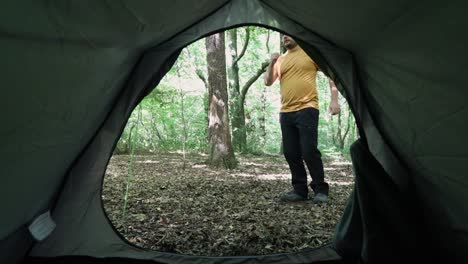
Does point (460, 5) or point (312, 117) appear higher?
point (460, 5)

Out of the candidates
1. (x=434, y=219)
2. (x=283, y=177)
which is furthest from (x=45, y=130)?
(x=283, y=177)

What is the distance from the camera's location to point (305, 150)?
115 inches

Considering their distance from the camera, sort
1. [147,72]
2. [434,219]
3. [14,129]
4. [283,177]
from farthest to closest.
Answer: [283,177]
[147,72]
[434,219]
[14,129]

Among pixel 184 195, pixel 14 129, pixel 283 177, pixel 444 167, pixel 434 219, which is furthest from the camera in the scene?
pixel 283 177

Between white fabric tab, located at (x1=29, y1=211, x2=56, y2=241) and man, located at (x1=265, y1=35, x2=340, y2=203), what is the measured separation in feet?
6.37

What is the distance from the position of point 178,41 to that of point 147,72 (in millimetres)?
262

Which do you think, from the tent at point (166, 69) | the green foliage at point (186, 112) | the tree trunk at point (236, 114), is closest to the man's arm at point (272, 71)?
the tent at point (166, 69)

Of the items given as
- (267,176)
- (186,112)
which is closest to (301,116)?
(267,176)

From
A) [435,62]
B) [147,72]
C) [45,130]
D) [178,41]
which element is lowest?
[45,130]

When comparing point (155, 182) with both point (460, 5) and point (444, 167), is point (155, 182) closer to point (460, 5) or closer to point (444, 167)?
point (444, 167)

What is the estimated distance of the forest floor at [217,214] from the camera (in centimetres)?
214

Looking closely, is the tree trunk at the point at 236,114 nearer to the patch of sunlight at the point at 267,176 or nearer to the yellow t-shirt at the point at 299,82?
the patch of sunlight at the point at 267,176

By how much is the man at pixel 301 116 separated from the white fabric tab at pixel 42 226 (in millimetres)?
1941

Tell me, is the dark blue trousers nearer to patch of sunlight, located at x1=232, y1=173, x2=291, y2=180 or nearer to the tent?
the tent
